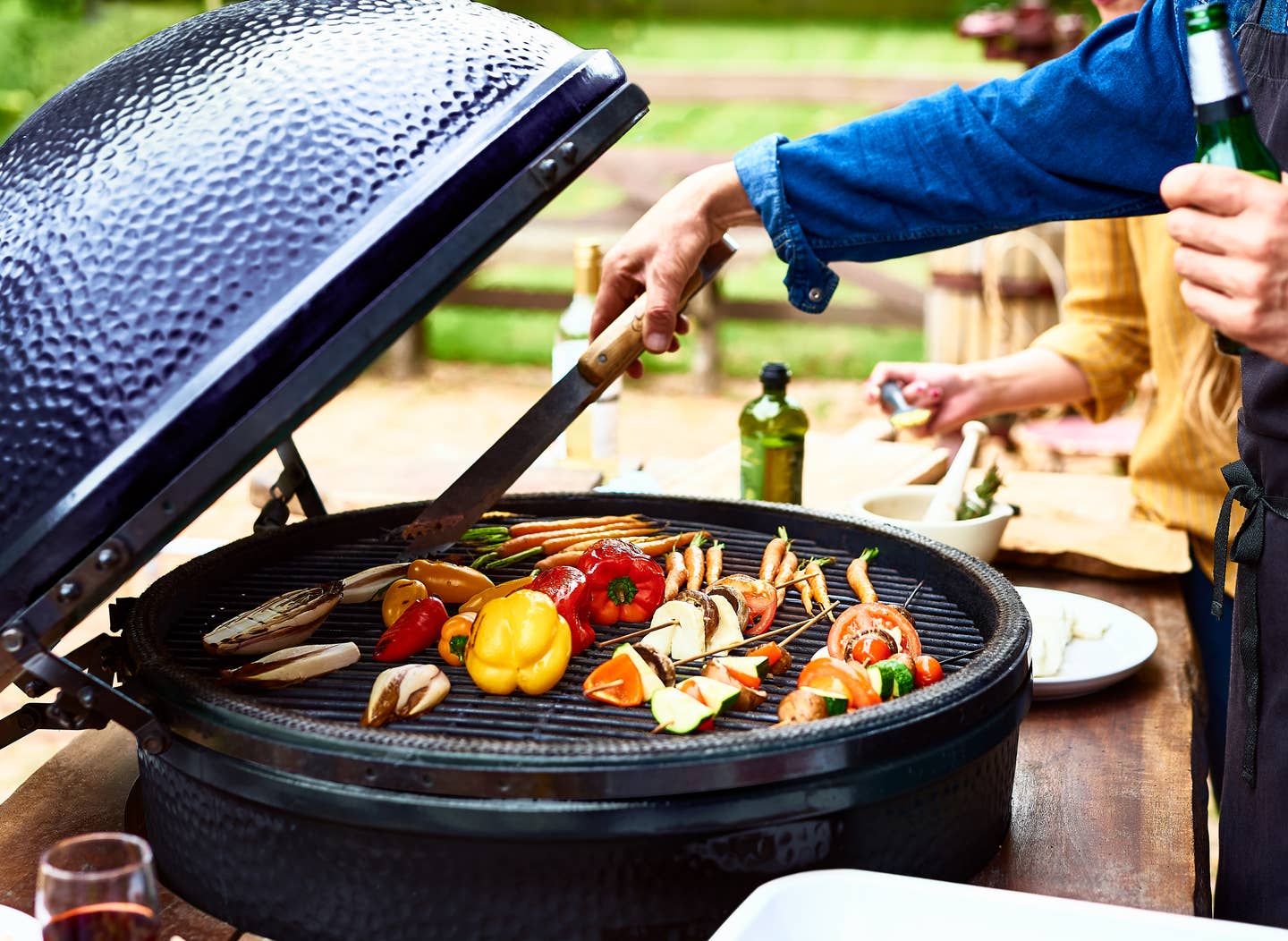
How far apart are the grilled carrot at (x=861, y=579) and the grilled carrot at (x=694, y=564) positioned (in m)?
0.25

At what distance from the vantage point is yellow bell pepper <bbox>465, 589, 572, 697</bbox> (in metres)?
1.73

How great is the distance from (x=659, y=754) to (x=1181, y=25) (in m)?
1.35

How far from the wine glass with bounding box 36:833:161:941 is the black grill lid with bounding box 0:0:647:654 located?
32 centimetres

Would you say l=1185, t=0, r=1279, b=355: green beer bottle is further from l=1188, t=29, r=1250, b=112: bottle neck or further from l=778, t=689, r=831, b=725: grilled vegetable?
l=778, t=689, r=831, b=725: grilled vegetable

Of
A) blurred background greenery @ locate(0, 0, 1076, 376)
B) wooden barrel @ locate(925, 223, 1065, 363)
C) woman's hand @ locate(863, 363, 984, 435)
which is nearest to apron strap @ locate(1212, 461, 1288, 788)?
woman's hand @ locate(863, 363, 984, 435)

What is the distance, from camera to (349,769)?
1.39 metres

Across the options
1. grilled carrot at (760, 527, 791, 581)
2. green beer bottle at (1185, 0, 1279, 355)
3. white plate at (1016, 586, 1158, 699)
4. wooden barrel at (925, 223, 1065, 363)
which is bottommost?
wooden barrel at (925, 223, 1065, 363)

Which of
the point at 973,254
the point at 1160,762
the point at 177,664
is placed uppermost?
the point at 177,664

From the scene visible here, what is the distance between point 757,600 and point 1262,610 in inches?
28.8

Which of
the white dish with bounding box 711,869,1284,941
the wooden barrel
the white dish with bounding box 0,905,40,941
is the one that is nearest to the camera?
the white dish with bounding box 711,869,1284,941

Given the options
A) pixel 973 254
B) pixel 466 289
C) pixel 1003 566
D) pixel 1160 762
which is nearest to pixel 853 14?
pixel 466 289

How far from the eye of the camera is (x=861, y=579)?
214cm

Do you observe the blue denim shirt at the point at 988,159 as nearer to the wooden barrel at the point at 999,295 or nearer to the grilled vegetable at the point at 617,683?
the grilled vegetable at the point at 617,683

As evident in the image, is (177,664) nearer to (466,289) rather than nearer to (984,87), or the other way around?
(984,87)
